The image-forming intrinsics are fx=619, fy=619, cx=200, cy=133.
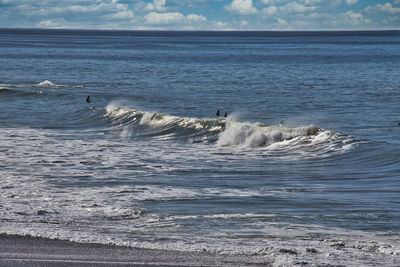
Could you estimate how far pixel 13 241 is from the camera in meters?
8.59

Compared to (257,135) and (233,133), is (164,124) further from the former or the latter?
(257,135)

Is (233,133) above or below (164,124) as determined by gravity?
above

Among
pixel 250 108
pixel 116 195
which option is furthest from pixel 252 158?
pixel 250 108

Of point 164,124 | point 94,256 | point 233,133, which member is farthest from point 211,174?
point 164,124

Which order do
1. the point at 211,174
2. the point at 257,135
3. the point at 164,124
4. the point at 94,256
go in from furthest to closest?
the point at 164,124 < the point at 257,135 < the point at 211,174 < the point at 94,256

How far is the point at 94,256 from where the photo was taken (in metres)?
7.96

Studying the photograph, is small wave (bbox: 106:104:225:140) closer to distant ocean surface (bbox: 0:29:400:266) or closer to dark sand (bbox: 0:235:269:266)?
distant ocean surface (bbox: 0:29:400:266)

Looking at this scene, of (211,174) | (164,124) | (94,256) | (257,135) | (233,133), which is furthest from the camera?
(164,124)

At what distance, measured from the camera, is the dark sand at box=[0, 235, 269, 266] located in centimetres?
761

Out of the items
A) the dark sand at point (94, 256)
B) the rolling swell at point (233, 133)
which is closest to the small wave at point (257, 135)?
the rolling swell at point (233, 133)

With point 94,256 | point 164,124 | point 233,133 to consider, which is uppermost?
point 94,256

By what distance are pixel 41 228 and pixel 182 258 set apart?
103 inches

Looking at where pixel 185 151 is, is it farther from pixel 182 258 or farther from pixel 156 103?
pixel 156 103

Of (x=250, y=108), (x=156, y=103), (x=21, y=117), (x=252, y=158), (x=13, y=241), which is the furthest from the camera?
(x=156, y=103)
